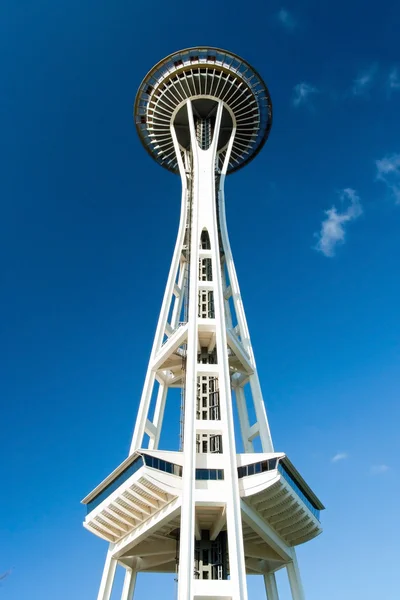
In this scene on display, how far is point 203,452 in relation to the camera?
3634 cm

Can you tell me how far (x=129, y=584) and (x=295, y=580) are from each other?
39.3ft

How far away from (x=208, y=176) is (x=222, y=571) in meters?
33.3

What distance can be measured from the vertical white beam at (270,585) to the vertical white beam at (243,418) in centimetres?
1005

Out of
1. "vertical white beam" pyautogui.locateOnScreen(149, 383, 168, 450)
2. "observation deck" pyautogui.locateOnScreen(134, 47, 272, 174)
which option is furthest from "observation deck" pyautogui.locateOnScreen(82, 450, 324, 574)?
"observation deck" pyautogui.locateOnScreen(134, 47, 272, 174)

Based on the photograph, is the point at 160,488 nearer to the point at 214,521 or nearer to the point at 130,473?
the point at 130,473

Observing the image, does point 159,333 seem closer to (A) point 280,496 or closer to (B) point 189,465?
(B) point 189,465

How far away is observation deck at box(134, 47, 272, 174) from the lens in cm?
5253

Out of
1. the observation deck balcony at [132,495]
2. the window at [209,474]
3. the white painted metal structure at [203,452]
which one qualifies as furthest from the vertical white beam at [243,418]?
the observation deck balcony at [132,495]

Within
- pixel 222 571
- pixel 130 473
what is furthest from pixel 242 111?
pixel 222 571

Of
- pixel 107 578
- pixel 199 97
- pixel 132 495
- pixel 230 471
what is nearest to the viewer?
pixel 230 471

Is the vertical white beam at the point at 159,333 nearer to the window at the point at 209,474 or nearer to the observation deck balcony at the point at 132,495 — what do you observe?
the observation deck balcony at the point at 132,495

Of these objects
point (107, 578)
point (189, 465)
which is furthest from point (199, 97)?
point (107, 578)

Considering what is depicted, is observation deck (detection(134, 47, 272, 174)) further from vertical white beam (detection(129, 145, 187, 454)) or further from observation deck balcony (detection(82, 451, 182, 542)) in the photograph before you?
observation deck balcony (detection(82, 451, 182, 542))

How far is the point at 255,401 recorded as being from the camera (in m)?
38.3
